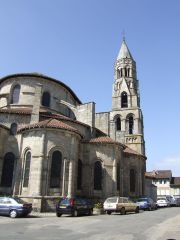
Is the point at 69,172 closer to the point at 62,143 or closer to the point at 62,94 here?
the point at 62,143

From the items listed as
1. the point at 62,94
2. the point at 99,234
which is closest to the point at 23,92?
the point at 62,94

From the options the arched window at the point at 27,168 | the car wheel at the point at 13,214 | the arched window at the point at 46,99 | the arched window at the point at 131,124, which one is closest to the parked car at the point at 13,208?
the car wheel at the point at 13,214

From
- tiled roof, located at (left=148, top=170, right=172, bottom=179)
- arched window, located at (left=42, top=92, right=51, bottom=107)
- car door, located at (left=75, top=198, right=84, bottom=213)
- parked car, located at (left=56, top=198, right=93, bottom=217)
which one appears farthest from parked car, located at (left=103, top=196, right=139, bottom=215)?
tiled roof, located at (left=148, top=170, right=172, bottom=179)

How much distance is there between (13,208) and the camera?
17547mm

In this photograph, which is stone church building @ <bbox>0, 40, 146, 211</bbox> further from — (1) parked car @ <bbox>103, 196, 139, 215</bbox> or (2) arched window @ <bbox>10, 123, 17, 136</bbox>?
(1) parked car @ <bbox>103, 196, 139, 215</bbox>

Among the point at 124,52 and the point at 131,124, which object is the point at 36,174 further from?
the point at 124,52

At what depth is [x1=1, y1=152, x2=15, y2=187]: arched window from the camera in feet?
80.0

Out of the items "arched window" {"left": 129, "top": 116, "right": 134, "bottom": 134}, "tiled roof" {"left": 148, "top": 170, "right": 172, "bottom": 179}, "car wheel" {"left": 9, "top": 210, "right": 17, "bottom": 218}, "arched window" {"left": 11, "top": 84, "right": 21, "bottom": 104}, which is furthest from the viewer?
"tiled roof" {"left": 148, "top": 170, "right": 172, "bottom": 179}

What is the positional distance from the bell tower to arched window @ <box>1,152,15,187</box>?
58.7ft

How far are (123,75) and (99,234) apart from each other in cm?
3927

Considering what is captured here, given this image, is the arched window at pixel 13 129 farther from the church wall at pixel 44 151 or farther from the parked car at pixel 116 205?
the parked car at pixel 116 205

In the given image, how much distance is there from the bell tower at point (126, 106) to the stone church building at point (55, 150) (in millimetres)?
808

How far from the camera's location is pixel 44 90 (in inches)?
1297

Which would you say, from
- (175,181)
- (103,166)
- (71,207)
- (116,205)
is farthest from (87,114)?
(175,181)
